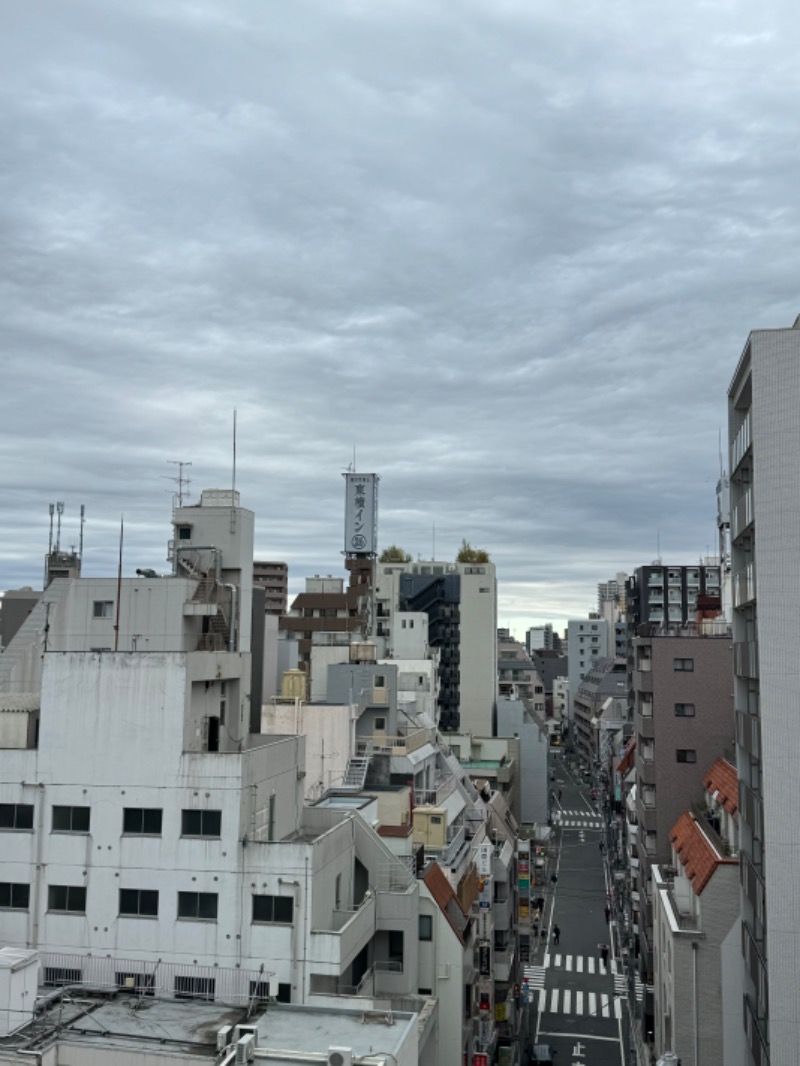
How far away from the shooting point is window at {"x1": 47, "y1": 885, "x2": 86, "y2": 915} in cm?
3045

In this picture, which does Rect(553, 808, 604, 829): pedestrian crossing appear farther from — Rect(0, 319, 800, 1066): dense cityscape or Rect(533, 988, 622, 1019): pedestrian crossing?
Rect(533, 988, 622, 1019): pedestrian crossing

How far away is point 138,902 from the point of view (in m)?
30.1

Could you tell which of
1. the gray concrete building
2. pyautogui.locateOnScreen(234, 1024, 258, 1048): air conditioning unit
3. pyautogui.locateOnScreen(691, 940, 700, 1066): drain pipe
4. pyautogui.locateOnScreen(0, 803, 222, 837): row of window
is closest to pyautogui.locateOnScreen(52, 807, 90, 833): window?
pyautogui.locateOnScreen(0, 803, 222, 837): row of window

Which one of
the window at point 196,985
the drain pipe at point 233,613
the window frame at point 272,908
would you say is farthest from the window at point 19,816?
the drain pipe at point 233,613

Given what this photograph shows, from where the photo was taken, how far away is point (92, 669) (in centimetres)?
3128

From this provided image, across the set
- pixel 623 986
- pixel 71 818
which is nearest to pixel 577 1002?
pixel 623 986

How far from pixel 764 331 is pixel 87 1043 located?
30.1 metres

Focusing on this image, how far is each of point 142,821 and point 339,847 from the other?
7.19 m

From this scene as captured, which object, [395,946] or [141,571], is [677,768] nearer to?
[395,946]

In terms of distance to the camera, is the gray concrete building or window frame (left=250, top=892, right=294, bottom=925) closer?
window frame (left=250, top=892, right=294, bottom=925)

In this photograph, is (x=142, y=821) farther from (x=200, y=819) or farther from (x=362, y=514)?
(x=362, y=514)

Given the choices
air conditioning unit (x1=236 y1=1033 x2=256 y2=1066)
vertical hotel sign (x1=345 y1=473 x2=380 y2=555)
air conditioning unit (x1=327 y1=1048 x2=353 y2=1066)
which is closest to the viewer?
air conditioning unit (x1=327 y1=1048 x2=353 y2=1066)

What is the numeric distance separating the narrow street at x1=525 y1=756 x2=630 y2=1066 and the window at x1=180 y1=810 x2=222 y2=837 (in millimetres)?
36345

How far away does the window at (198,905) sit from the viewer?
1172 inches
